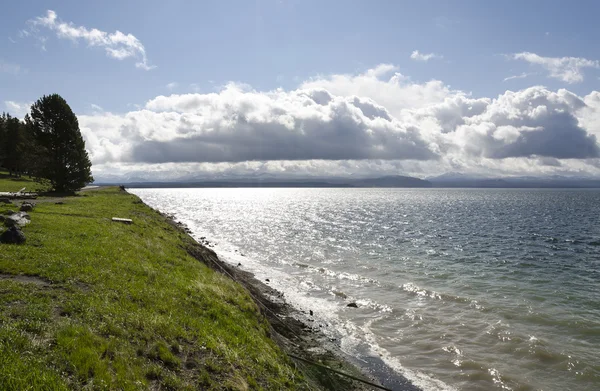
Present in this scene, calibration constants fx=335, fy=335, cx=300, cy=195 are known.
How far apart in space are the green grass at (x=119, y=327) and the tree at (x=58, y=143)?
48.5 meters

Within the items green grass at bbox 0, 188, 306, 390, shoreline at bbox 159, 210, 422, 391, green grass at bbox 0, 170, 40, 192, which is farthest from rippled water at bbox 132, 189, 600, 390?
green grass at bbox 0, 170, 40, 192

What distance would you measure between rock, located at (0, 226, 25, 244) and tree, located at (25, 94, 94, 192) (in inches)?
1977

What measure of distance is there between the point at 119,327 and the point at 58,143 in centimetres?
6340

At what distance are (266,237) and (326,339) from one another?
49671 mm

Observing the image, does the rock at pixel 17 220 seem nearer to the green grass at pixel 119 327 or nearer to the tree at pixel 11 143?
the green grass at pixel 119 327

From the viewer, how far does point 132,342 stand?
1074 cm

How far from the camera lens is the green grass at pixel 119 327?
866 centimetres

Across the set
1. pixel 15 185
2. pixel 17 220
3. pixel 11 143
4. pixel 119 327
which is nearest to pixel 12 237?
pixel 17 220

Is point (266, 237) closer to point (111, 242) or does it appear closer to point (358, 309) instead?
point (358, 309)

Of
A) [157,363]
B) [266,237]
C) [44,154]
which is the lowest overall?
[266,237]

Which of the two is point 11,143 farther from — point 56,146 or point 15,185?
point 56,146

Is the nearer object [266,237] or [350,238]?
[350,238]

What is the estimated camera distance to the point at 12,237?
688 inches

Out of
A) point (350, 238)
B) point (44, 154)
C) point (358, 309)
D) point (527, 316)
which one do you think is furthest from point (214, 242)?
point (527, 316)
